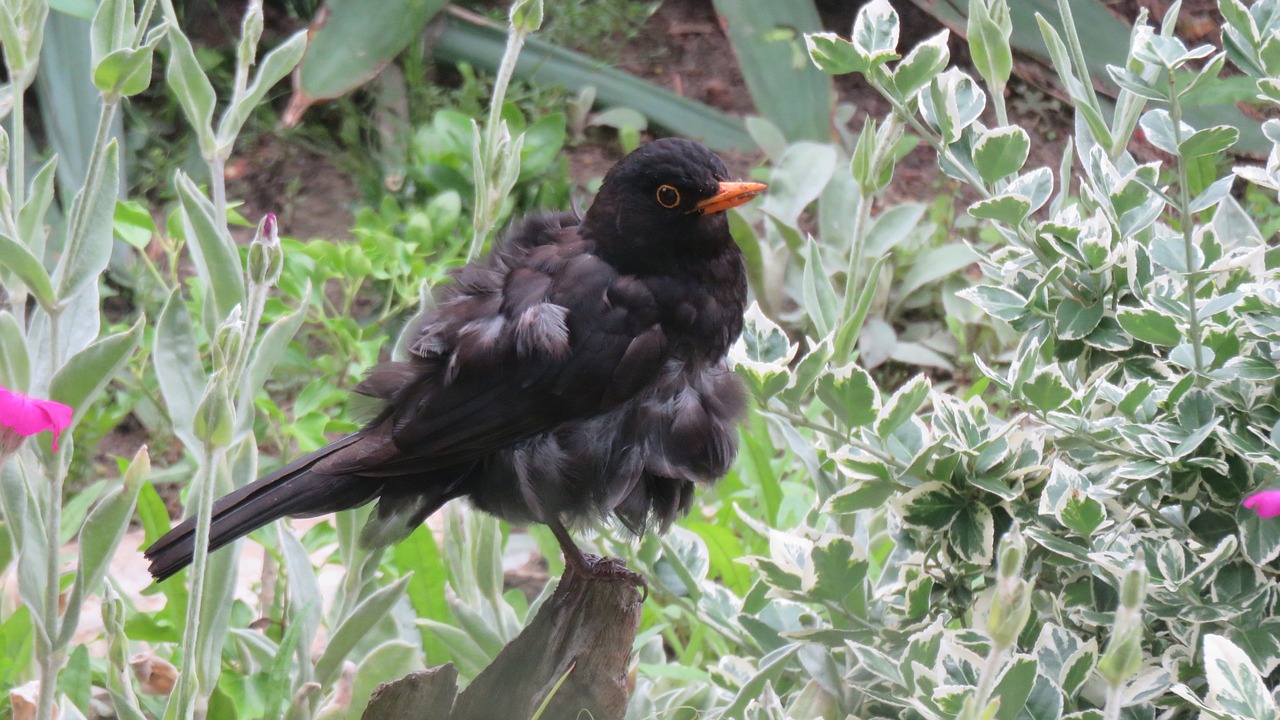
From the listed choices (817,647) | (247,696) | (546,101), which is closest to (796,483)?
(817,647)

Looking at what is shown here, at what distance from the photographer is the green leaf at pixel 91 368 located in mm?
1654

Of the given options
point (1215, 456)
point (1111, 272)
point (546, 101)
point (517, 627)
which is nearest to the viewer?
point (1215, 456)

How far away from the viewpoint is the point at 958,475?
5.52ft

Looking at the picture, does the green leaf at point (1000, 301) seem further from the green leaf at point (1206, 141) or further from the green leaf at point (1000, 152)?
the green leaf at point (1206, 141)

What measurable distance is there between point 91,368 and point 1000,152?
4.02 feet

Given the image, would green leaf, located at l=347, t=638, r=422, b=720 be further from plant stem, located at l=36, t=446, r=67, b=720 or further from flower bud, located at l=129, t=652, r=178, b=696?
plant stem, located at l=36, t=446, r=67, b=720

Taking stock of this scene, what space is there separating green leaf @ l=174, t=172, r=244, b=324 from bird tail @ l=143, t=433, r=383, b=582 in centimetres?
28

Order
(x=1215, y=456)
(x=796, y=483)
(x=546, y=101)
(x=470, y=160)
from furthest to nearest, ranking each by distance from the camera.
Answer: (x=546, y=101)
(x=470, y=160)
(x=796, y=483)
(x=1215, y=456)

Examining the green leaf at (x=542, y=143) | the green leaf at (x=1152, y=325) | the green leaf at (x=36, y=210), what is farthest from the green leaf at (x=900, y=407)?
the green leaf at (x=542, y=143)

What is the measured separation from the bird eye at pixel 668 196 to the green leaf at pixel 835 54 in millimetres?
527

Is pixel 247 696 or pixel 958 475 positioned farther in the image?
pixel 247 696

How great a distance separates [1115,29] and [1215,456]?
3.22 metres

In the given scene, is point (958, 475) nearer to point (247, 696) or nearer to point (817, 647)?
point (817, 647)

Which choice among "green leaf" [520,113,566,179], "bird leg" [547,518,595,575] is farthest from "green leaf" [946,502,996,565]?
"green leaf" [520,113,566,179]
